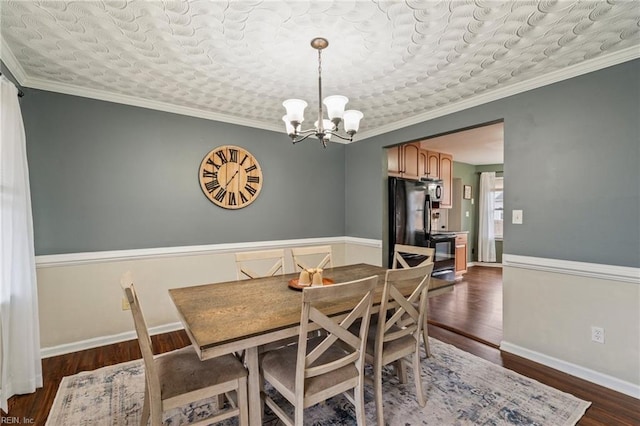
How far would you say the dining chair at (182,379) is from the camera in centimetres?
129

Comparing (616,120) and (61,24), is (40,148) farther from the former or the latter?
(616,120)

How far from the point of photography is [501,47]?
201 cm

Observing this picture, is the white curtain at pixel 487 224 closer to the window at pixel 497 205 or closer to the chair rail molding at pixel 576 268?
the window at pixel 497 205

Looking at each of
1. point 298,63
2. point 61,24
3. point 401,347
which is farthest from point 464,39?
point 61,24

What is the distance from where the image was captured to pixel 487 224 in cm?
666

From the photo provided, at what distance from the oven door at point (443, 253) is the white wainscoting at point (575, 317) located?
2.08m

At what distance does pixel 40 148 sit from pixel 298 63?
7.90 feet

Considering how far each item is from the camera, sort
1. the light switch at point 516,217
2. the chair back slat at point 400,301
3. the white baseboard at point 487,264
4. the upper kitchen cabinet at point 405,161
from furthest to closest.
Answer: the white baseboard at point 487,264, the upper kitchen cabinet at point 405,161, the light switch at point 516,217, the chair back slat at point 400,301

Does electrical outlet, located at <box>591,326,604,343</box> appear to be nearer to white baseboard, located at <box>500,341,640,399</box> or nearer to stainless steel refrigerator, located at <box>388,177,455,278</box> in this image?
white baseboard, located at <box>500,341,640,399</box>

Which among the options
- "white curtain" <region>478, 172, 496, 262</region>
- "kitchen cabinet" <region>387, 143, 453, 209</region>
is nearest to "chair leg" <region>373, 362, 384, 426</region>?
"kitchen cabinet" <region>387, 143, 453, 209</region>

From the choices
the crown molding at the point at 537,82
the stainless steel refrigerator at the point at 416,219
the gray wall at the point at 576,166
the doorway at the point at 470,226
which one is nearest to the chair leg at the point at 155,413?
the doorway at the point at 470,226

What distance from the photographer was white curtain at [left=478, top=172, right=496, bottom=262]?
666 cm

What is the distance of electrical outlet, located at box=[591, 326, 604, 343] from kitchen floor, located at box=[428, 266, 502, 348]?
2.45ft

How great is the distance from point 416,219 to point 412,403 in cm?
285
